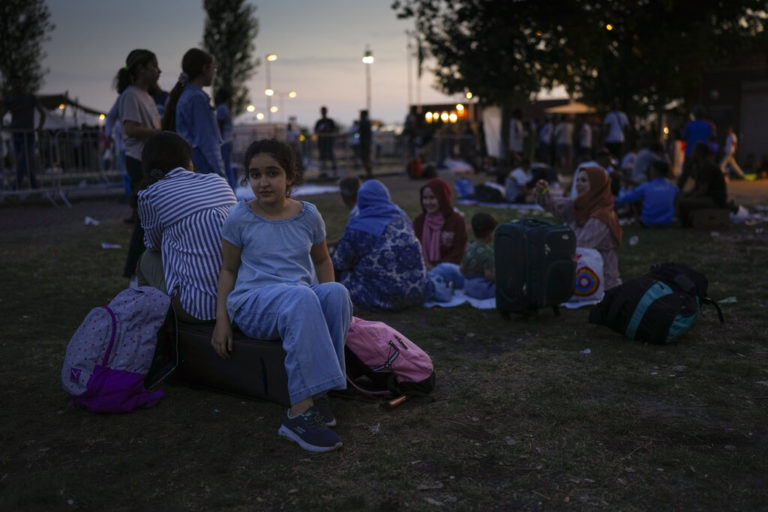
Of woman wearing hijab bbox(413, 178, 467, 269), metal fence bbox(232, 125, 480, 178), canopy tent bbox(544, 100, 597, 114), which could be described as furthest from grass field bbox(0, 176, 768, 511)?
canopy tent bbox(544, 100, 597, 114)

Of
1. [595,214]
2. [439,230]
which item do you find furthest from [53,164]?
[595,214]

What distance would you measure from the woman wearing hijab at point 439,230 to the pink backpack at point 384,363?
3470 millimetres

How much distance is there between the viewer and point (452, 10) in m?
22.9

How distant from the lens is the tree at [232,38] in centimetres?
3794

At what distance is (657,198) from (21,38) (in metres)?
23.6

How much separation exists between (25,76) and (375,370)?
2804 cm

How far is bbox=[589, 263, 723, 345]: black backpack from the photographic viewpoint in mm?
5086

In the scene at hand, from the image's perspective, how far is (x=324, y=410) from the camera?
3686 millimetres

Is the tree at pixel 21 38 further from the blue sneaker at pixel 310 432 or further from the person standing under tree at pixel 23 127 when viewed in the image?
the blue sneaker at pixel 310 432

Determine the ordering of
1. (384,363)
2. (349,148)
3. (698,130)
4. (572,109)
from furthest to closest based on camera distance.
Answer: (572,109)
(349,148)
(698,130)
(384,363)

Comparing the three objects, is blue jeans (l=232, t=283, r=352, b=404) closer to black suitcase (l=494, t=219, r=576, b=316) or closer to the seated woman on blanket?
the seated woman on blanket

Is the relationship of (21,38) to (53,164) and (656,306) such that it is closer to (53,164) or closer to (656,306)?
(53,164)

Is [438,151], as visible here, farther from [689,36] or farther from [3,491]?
[3,491]

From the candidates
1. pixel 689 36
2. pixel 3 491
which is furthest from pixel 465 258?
pixel 689 36
